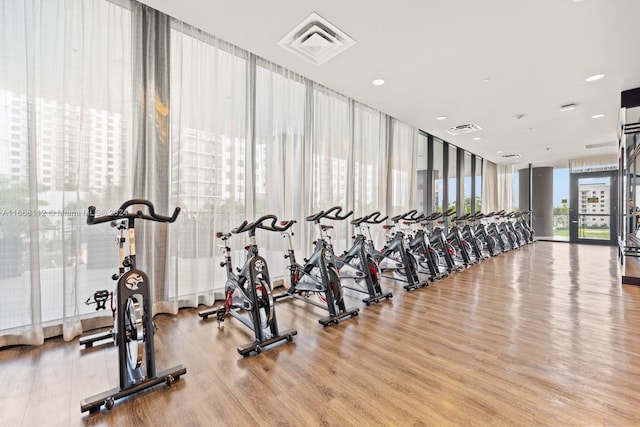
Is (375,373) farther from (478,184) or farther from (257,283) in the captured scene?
(478,184)

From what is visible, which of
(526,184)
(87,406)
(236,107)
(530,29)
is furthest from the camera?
(526,184)

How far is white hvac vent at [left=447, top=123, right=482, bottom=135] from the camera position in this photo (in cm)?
645

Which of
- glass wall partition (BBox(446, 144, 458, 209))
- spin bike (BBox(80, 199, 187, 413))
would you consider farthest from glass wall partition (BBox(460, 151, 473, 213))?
spin bike (BBox(80, 199, 187, 413))

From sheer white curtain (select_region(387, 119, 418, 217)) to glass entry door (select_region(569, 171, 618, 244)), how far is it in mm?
8205

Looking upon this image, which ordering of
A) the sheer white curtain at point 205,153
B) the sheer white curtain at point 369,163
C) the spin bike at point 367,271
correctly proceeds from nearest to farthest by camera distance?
the sheer white curtain at point 205,153, the spin bike at point 367,271, the sheer white curtain at point 369,163

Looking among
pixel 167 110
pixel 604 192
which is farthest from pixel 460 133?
pixel 604 192

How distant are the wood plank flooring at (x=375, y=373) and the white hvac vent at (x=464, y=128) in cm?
441

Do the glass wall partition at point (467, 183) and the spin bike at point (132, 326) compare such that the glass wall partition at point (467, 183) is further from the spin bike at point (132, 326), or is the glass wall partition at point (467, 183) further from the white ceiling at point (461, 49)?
the spin bike at point (132, 326)

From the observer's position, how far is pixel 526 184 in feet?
39.1

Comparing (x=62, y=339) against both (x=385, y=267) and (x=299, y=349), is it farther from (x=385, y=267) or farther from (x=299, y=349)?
(x=385, y=267)

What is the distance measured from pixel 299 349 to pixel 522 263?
20.2ft

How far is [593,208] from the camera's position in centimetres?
1026

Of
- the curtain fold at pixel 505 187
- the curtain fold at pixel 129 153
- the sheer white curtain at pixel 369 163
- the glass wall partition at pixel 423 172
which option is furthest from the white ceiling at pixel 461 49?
the curtain fold at pixel 505 187

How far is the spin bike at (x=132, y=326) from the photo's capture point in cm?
170
